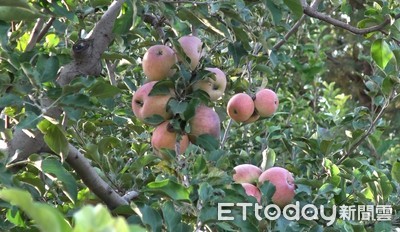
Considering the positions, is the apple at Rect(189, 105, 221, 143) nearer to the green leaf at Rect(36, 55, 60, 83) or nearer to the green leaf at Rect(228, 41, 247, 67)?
the green leaf at Rect(228, 41, 247, 67)

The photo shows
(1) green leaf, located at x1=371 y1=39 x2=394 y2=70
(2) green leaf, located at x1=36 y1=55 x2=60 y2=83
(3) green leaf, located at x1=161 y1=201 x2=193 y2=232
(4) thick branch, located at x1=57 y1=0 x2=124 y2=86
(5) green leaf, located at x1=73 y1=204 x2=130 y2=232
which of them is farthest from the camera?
(1) green leaf, located at x1=371 y1=39 x2=394 y2=70

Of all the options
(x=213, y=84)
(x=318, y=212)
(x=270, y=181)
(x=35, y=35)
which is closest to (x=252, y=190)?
(x=270, y=181)

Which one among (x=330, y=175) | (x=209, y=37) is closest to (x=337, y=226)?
(x=330, y=175)

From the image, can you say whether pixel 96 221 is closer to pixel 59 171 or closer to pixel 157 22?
pixel 59 171

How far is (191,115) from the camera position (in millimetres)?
1376

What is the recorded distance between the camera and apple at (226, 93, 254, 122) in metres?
1.74

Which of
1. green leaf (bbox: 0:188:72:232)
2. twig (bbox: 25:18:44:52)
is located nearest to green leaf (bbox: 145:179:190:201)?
twig (bbox: 25:18:44:52)

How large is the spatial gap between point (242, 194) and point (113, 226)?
0.84 m

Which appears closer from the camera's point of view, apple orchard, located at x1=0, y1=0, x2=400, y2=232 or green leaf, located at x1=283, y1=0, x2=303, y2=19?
apple orchard, located at x1=0, y1=0, x2=400, y2=232

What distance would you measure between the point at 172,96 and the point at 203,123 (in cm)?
8

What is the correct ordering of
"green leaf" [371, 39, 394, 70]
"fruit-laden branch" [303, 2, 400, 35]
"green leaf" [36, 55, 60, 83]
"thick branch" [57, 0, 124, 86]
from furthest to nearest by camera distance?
"green leaf" [371, 39, 394, 70], "fruit-laden branch" [303, 2, 400, 35], "thick branch" [57, 0, 124, 86], "green leaf" [36, 55, 60, 83]

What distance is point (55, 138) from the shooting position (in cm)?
125

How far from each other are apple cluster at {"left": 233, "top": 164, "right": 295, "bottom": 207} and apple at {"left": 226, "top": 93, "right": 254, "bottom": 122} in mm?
174

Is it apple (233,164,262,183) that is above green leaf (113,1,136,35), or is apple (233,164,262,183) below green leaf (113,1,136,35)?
below
